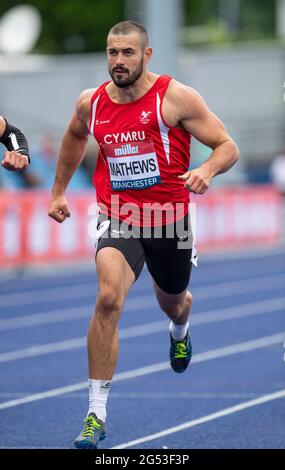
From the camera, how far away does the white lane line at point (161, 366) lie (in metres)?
9.43

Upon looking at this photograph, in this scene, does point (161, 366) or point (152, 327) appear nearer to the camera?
point (161, 366)

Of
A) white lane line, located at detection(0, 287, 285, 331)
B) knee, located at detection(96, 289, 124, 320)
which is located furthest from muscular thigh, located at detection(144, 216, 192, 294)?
white lane line, located at detection(0, 287, 285, 331)

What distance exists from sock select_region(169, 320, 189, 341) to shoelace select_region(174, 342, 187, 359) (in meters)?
0.04

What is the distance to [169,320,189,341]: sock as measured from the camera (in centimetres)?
859

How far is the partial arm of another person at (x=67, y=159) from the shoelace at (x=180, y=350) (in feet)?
4.79

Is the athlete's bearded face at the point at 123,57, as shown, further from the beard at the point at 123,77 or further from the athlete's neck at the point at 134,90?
the athlete's neck at the point at 134,90

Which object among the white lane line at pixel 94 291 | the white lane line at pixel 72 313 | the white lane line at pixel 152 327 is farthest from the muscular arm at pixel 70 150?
the white lane line at pixel 94 291

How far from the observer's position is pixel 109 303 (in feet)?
22.7

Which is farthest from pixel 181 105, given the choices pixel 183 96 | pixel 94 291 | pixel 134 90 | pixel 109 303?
pixel 94 291

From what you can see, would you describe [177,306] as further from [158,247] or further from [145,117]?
[145,117]

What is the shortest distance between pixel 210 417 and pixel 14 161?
251 centimetres

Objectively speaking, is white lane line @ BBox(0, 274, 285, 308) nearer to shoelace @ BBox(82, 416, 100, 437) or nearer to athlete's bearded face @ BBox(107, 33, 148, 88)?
athlete's bearded face @ BBox(107, 33, 148, 88)

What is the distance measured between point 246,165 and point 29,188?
14490 millimetres
